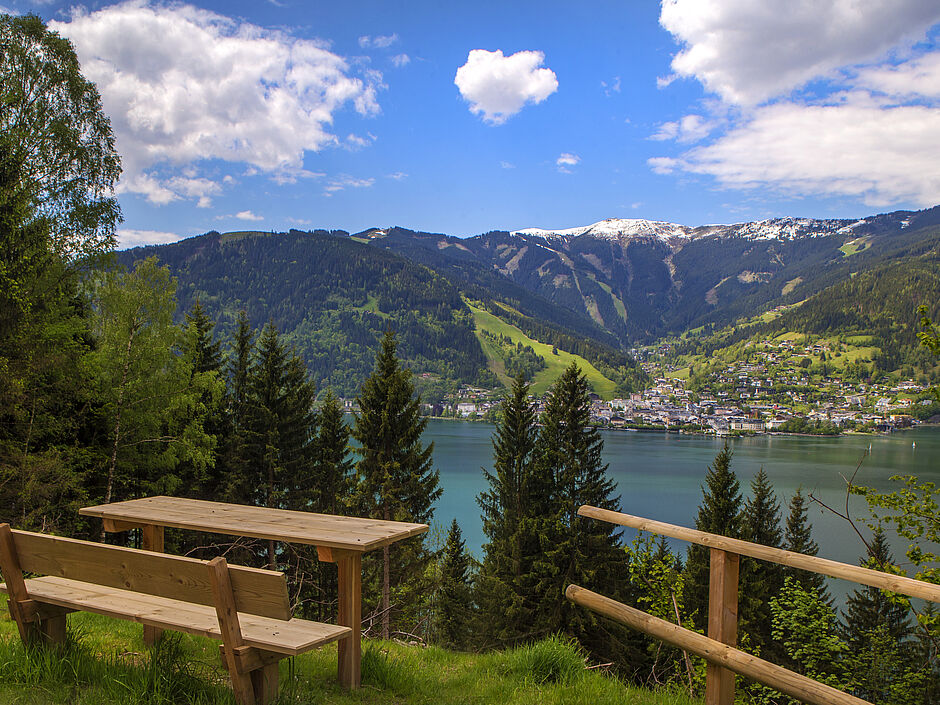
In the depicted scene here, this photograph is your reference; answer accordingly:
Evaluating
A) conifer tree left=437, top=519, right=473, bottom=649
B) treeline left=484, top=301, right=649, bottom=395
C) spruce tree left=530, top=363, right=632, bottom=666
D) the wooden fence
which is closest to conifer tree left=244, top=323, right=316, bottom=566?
conifer tree left=437, top=519, right=473, bottom=649

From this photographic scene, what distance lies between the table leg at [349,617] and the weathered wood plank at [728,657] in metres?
1.23

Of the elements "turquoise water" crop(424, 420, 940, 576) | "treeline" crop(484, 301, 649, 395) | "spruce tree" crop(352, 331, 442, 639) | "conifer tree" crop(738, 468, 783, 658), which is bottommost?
"turquoise water" crop(424, 420, 940, 576)

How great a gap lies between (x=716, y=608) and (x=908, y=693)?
2.62 m

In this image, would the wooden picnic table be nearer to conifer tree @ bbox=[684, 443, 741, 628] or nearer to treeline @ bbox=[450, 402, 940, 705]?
treeline @ bbox=[450, 402, 940, 705]

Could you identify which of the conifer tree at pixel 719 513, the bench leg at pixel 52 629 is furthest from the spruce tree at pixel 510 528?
the bench leg at pixel 52 629

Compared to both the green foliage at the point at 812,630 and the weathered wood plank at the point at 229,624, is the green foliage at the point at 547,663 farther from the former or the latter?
the green foliage at the point at 812,630

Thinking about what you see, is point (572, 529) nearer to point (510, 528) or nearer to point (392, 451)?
point (510, 528)

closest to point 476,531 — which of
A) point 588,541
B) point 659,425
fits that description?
point 588,541

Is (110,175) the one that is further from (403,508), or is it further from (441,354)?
(441,354)

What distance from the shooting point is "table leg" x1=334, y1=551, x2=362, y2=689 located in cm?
327

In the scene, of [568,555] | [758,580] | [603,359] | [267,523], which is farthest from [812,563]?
[603,359]

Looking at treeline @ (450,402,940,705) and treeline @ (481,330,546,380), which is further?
treeline @ (481,330,546,380)

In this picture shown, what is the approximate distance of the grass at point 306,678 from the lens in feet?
9.28

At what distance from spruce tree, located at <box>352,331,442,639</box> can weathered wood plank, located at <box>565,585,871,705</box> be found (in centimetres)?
1621
